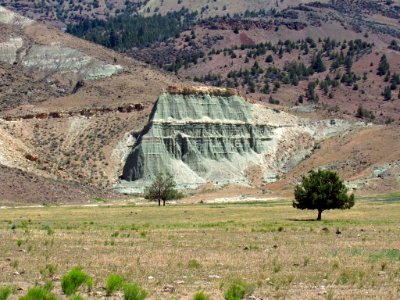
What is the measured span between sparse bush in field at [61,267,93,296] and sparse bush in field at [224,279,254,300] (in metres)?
4.25

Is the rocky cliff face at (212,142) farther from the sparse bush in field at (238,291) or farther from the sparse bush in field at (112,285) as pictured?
the sparse bush in field at (112,285)

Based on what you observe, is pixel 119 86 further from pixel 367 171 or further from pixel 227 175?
pixel 367 171

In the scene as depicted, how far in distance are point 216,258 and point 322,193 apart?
110 ft

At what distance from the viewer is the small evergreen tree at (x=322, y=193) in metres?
65.9

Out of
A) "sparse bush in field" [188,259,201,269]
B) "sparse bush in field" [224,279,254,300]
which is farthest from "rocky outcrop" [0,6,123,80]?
"sparse bush in field" [224,279,254,300]

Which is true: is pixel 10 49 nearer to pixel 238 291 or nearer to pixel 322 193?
pixel 322 193

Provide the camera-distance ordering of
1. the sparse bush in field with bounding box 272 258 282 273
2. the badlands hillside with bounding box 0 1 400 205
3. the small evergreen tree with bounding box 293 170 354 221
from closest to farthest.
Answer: the sparse bush in field with bounding box 272 258 282 273, the small evergreen tree with bounding box 293 170 354 221, the badlands hillside with bounding box 0 1 400 205

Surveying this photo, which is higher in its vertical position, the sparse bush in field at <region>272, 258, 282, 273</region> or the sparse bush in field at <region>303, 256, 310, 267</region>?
the sparse bush in field at <region>303, 256, 310, 267</region>

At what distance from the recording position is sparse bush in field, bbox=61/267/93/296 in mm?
24547

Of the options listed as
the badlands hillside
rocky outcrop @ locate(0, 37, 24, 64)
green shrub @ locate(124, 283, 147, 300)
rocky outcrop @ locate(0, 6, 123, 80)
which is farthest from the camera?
rocky outcrop @ locate(0, 37, 24, 64)

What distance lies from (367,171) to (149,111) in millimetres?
41590

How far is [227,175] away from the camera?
419ft

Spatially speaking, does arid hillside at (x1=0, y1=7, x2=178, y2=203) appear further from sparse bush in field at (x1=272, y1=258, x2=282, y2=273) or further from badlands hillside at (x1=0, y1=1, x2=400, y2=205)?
sparse bush in field at (x1=272, y1=258, x2=282, y2=273)

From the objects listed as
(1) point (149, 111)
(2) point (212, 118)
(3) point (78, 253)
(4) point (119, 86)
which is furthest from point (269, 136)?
(3) point (78, 253)
